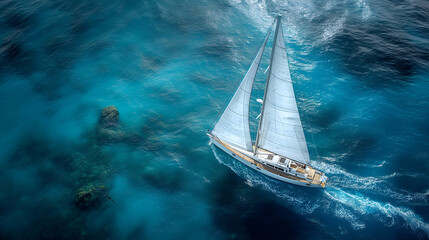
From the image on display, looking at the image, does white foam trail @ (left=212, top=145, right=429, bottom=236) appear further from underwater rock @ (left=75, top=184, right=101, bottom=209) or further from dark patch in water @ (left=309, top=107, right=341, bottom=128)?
underwater rock @ (left=75, top=184, right=101, bottom=209)

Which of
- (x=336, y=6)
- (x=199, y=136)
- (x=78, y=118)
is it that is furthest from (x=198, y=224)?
(x=336, y=6)

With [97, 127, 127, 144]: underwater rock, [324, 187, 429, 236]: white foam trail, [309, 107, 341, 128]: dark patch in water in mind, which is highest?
[309, 107, 341, 128]: dark patch in water

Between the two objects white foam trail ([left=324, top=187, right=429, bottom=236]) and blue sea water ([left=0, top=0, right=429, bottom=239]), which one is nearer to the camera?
white foam trail ([left=324, top=187, right=429, bottom=236])

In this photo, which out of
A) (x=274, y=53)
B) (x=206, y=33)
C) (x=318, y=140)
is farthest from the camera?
(x=206, y=33)

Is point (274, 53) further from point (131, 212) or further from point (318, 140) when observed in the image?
point (131, 212)

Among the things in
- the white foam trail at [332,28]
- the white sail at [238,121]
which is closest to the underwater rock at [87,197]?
the white sail at [238,121]

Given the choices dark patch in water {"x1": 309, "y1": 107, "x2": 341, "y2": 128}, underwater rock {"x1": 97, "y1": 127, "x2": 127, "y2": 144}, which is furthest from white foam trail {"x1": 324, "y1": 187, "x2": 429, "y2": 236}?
underwater rock {"x1": 97, "y1": 127, "x2": 127, "y2": 144}

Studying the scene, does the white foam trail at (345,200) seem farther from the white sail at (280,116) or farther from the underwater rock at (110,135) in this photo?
the underwater rock at (110,135)
